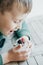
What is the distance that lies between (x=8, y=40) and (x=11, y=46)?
57 mm

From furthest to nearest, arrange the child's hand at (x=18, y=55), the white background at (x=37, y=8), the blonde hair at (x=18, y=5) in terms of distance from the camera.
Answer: the white background at (x=37, y=8) < the child's hand at (x=18, y=55) < the blonde hair at (x=18, y=5)

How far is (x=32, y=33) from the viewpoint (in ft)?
2.86

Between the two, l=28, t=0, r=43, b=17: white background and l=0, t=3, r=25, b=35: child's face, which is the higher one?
l=28, t=0, r=43, b=17: white background

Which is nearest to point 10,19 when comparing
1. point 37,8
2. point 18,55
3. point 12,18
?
point 12,18

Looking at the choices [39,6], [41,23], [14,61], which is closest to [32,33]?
[41,23]

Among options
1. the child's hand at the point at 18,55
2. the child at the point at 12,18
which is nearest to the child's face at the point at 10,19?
the child at the point at 12,18

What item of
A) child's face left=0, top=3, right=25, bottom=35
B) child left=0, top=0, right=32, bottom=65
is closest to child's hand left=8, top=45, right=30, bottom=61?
child left=0, top=0, right=32, bottom=65

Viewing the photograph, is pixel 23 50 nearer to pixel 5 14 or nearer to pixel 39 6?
pixel 5 14

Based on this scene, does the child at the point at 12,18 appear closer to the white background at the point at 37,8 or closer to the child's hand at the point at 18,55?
the child's hand at the point at 18,55

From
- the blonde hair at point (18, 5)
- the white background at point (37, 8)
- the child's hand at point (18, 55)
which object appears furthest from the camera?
the white background at point (37, 8)

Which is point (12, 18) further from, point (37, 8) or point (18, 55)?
point (37, 8)

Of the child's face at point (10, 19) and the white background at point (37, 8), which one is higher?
the white background at point (37, 8)

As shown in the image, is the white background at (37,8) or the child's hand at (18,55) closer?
the child's hand at (18,55)

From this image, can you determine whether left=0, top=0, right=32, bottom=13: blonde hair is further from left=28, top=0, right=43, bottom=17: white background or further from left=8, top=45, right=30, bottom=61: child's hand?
left=28, top=0, right=43, bottom=17: white background
